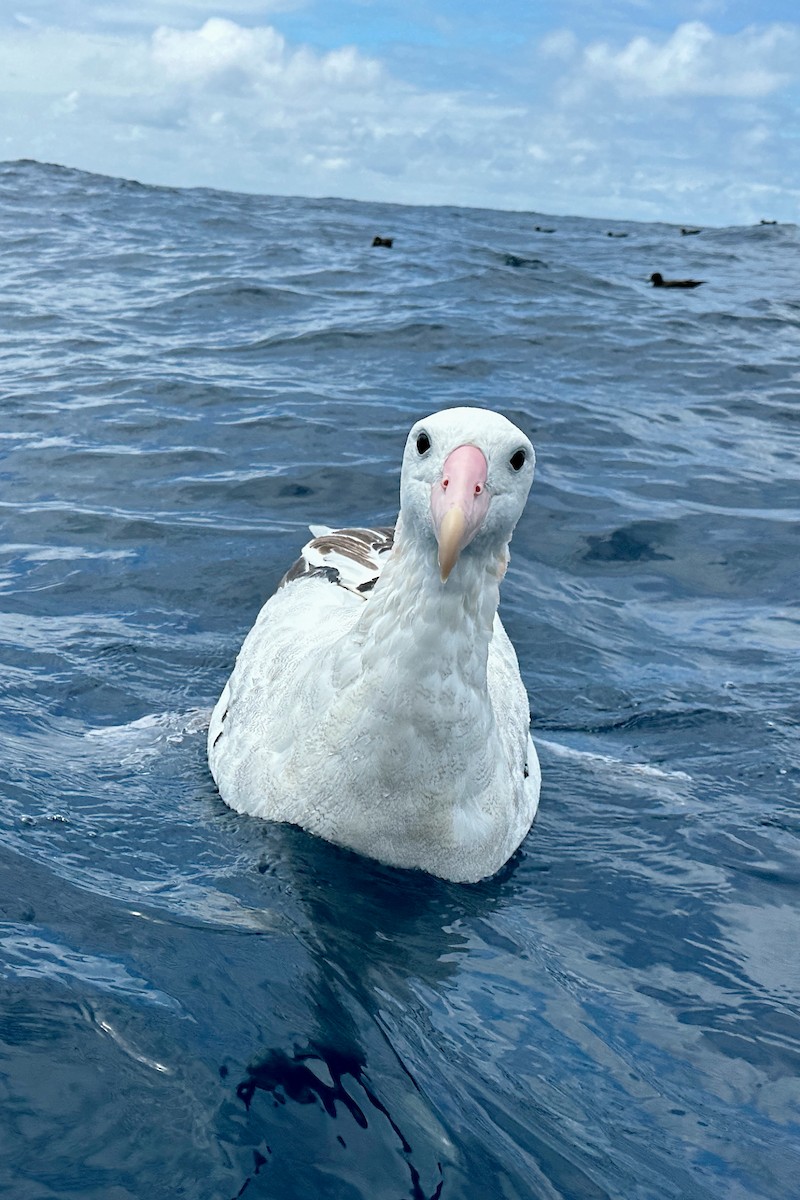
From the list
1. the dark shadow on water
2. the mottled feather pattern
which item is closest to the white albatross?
the dark shadow on water

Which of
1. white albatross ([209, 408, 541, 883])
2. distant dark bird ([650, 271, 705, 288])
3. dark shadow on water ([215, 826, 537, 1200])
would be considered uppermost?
distant dark bird ([650, 271, 705, 288])

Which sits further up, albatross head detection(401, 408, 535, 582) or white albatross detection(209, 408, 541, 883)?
albatross head detection(401, 408, 535, 582)

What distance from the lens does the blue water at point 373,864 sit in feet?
11.3

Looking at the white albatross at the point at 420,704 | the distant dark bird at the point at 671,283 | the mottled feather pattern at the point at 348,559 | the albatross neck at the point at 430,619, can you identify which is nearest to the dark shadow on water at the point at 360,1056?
the white albatross at the point at 420,704

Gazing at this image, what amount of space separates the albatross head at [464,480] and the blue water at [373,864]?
1.39 m

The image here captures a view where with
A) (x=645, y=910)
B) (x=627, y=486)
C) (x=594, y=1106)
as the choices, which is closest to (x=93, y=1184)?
(x=594, y=1106)

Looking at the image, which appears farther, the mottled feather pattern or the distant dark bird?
the distant dark bird

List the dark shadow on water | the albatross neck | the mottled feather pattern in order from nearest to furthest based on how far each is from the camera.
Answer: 1. the dark shadow on water
2. the albatross neck
3. the mottled feather pattern

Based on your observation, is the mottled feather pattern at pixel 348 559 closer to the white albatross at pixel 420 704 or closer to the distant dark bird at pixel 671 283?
the white albatross at pixel 420 704

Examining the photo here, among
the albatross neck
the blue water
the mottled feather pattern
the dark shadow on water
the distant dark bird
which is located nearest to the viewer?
the dark shadow on water

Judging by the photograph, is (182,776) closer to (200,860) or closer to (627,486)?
(200,860)

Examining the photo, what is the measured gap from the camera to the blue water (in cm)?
343

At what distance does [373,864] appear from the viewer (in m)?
4.82

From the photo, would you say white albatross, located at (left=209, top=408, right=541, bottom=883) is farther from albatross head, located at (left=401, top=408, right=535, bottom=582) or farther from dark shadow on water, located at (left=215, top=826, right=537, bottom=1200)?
dark shadow on water, located at (left=215, top=826, right=537, bottom=1200)
